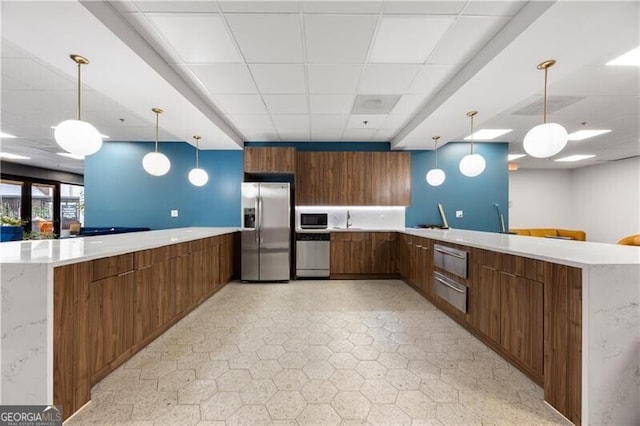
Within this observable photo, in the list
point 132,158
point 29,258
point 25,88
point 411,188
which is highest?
point 25,88

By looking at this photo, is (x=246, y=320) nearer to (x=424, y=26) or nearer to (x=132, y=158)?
(x=424, y=26)

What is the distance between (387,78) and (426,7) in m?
1.00

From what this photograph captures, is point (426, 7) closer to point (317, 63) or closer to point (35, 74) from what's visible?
point (317, 63)

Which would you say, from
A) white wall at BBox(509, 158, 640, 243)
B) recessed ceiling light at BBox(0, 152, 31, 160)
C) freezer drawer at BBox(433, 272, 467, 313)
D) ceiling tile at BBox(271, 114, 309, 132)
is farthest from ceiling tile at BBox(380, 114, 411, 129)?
recessed ceiling light at BBox(0, 152, 31, 160)

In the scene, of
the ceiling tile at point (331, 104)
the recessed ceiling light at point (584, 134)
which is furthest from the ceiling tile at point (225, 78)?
→ the recessed ceiling light at point (584, 134)

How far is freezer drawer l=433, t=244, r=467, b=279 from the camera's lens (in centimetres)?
284

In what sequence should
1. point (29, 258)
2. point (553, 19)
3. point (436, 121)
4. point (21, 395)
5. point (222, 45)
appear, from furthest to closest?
point (436, 121) → point (222, 45) → point (553, 19) → point (29, 258) → point (21, 395)

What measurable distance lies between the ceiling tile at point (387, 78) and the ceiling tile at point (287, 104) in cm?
81

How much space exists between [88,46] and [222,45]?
3.36ft

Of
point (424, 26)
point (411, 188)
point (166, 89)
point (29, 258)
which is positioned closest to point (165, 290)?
point (29, 258)

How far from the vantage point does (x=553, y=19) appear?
1.89 meters

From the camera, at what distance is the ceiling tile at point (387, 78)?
2801 mm

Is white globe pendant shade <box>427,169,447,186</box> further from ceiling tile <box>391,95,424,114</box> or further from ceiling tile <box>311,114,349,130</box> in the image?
ceiling tile <box>311,114,349,130</box>

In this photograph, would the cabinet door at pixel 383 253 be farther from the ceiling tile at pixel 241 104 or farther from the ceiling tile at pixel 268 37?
the ceiling tile at pixel 268 37
